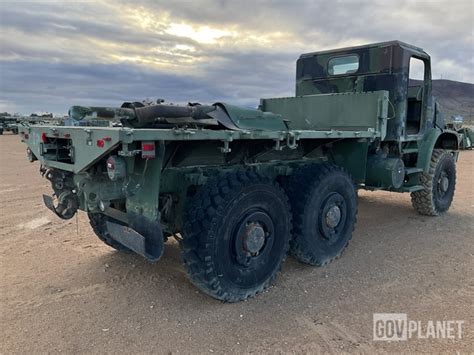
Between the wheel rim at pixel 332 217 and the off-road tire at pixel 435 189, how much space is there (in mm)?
2486

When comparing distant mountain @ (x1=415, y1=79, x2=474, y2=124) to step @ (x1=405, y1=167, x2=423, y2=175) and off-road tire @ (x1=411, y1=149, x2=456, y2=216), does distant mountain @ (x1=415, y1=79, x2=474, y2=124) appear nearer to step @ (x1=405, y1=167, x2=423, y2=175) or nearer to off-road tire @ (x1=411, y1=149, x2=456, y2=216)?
off-road tire @ (x1=411, y1=149, x2=456, y2=216)

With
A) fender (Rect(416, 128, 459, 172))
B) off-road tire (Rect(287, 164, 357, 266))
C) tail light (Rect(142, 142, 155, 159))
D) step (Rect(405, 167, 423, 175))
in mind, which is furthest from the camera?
fender (Rect(416, 128, 459, 172))

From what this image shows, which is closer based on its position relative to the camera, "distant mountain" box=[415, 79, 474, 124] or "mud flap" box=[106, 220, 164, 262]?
"mud flap" box=[106, 220, 164, 262]

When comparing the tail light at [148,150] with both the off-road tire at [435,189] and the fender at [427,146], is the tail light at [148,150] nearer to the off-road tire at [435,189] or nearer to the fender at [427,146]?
the fender at [427,146]

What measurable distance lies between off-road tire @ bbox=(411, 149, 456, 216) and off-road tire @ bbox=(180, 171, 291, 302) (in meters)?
3.60

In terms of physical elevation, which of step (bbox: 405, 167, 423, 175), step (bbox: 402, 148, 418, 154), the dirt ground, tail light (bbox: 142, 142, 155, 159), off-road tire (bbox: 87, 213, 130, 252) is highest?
tail light (bbox: 142, 142, 155, 159)

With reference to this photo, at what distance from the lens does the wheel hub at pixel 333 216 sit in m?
4.46

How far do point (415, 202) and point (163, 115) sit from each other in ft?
16.2

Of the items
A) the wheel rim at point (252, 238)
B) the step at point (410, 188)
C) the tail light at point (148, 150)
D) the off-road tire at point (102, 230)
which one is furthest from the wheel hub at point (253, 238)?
the step at point (410, 188)

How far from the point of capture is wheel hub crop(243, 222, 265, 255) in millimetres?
3562

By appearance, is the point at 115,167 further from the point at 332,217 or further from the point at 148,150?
the point at 332,217

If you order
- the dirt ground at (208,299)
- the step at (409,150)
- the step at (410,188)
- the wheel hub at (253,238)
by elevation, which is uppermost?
the step at (409,150)

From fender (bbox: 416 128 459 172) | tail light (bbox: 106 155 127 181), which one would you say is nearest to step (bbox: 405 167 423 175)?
fender (bbox: 416 128 459 172)

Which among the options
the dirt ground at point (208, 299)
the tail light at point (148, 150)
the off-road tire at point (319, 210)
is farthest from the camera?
the off-road tire at point (319, 210)
